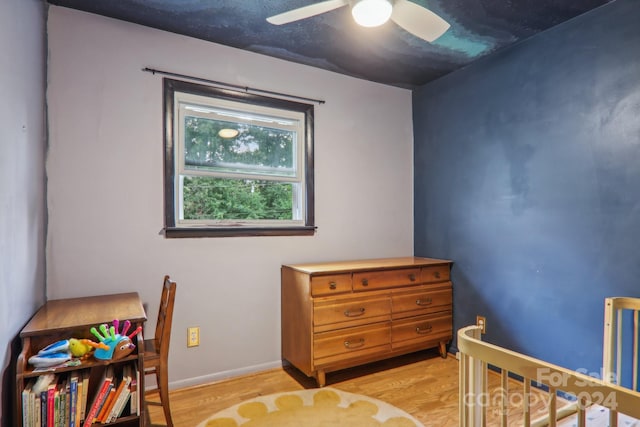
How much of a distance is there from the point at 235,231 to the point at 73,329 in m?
1.23

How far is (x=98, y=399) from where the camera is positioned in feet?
5.20

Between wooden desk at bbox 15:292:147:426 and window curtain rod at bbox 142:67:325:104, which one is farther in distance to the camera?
window curtain rod at bbox 142:67:325:104

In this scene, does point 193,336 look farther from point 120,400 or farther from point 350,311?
point 350,311

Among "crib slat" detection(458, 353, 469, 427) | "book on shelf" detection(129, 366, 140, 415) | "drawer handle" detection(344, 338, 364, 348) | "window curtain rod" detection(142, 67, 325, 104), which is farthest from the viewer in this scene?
"drawer handle" detection(344, 338, 364, 348)

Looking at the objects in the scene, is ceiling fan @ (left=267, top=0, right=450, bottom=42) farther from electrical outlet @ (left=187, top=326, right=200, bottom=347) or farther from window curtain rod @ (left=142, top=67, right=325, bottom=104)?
electrical outlet @ (left=187, top=326, right=200, bottom=347)

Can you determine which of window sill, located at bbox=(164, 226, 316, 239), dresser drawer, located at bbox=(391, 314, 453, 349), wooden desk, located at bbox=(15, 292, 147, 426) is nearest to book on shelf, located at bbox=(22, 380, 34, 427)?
wooden desk, located at bbox=(15, 292, 147, 426)

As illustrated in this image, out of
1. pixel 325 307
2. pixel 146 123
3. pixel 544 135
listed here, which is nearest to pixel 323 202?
pixel 325 307

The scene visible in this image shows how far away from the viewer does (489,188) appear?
282 centimetres

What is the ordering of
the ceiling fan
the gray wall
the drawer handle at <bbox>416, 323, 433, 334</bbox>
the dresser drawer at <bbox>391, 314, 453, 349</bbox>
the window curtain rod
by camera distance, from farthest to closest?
1. the drawer handle at <bbox>416, 323, 433, 334</bbox>
2. the dresser drawer at <bbox>391, 314, 453, 349</bbox>
3. the window curtain rod
4. the ceiling fan
5. the gray wall

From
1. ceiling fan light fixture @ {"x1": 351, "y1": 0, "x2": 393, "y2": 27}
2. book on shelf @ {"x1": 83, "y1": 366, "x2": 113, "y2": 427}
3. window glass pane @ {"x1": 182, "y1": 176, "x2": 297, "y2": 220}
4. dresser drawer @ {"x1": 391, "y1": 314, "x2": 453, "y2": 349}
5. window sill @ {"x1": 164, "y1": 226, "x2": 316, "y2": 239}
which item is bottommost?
dresser drawer @ {"x1": 391, "y1": 314, "x2": 453, "y2": 349}

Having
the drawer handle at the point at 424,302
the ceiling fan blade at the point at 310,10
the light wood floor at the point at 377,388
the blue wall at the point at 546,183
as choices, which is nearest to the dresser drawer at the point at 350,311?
the drawer handle at the point at 424,302

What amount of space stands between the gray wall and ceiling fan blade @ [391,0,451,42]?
167 cm

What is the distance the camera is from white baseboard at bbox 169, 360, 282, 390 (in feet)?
8.07

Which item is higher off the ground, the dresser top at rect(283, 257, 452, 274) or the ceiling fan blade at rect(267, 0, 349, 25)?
the ceiling fan blade at rect(267, 0, 349, 25)
